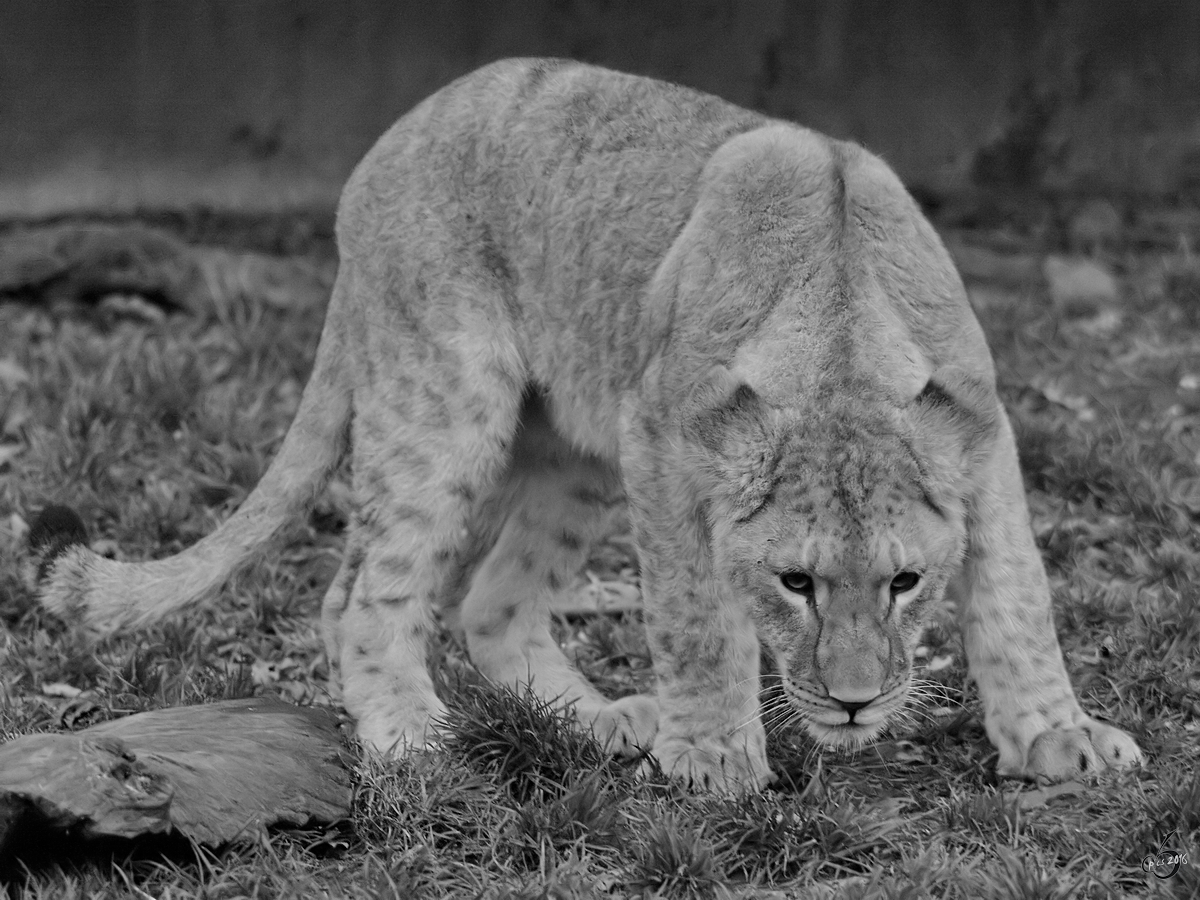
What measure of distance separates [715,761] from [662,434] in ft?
2.85

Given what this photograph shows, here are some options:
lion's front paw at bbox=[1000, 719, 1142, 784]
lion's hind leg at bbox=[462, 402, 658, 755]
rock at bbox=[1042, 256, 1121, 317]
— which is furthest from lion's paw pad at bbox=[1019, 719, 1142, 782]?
rock at bbox=[1042, 256, 1121, 317]

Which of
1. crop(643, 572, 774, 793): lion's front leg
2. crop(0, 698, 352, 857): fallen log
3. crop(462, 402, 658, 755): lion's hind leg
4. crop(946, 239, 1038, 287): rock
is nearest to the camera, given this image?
crop(0, 698, 352, 857): fallen log

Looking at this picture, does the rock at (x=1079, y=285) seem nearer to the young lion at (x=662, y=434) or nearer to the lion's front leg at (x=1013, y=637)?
the young lion at (x=662, y=434)

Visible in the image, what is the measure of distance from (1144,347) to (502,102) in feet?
12.2

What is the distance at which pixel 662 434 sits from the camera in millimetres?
4176

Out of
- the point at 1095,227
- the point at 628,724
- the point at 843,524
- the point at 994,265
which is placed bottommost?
the point at 628,724

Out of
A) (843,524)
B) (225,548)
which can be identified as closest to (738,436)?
(843,524)

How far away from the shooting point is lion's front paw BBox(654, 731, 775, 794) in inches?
159

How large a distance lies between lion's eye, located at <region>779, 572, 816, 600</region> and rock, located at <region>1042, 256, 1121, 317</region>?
461 cm

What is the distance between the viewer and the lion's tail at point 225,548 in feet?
15.3

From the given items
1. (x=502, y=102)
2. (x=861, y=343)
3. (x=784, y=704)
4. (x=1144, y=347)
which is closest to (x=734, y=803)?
(x=784, y=704)

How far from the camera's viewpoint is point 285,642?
5223mm

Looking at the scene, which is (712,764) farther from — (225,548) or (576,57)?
(576,57)

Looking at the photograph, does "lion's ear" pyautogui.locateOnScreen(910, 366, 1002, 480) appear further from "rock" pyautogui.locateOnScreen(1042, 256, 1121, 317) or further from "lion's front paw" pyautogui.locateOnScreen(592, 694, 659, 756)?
"rock" pyautogui.locateOnScreen(1042, 256, 1121, 317)
